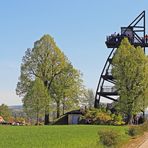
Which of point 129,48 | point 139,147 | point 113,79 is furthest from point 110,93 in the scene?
point 139,147

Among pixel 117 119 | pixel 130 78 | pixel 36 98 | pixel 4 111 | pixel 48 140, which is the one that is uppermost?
pixel 130 78

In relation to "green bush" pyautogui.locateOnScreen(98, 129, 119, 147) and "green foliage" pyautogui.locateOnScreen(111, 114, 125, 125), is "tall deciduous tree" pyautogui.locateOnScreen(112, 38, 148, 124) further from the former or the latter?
"green bush" pyautogui.locateOnScreen(98, 129, 119, 147)

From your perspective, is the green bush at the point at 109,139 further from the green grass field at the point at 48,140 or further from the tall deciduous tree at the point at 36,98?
the tall deciduous tree at the point at 36,98

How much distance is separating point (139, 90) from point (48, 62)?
17.4m

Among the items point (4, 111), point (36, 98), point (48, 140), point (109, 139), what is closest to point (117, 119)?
point (36, 98)

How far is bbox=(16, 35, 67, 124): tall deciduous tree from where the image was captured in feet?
241

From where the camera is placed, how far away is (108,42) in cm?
7162

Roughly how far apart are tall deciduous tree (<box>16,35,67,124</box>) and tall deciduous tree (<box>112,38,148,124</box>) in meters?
12.5

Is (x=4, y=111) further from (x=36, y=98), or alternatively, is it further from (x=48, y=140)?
(x=48, y=140)

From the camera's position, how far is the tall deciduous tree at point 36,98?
70188 mm

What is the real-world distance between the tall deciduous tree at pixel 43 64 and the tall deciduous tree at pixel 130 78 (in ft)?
40.9

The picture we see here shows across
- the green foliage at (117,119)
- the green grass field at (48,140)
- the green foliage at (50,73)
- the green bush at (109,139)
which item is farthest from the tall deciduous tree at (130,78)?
the green bush at (109,139)

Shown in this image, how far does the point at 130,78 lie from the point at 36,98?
51.2 feet

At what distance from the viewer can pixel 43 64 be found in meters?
74.2
